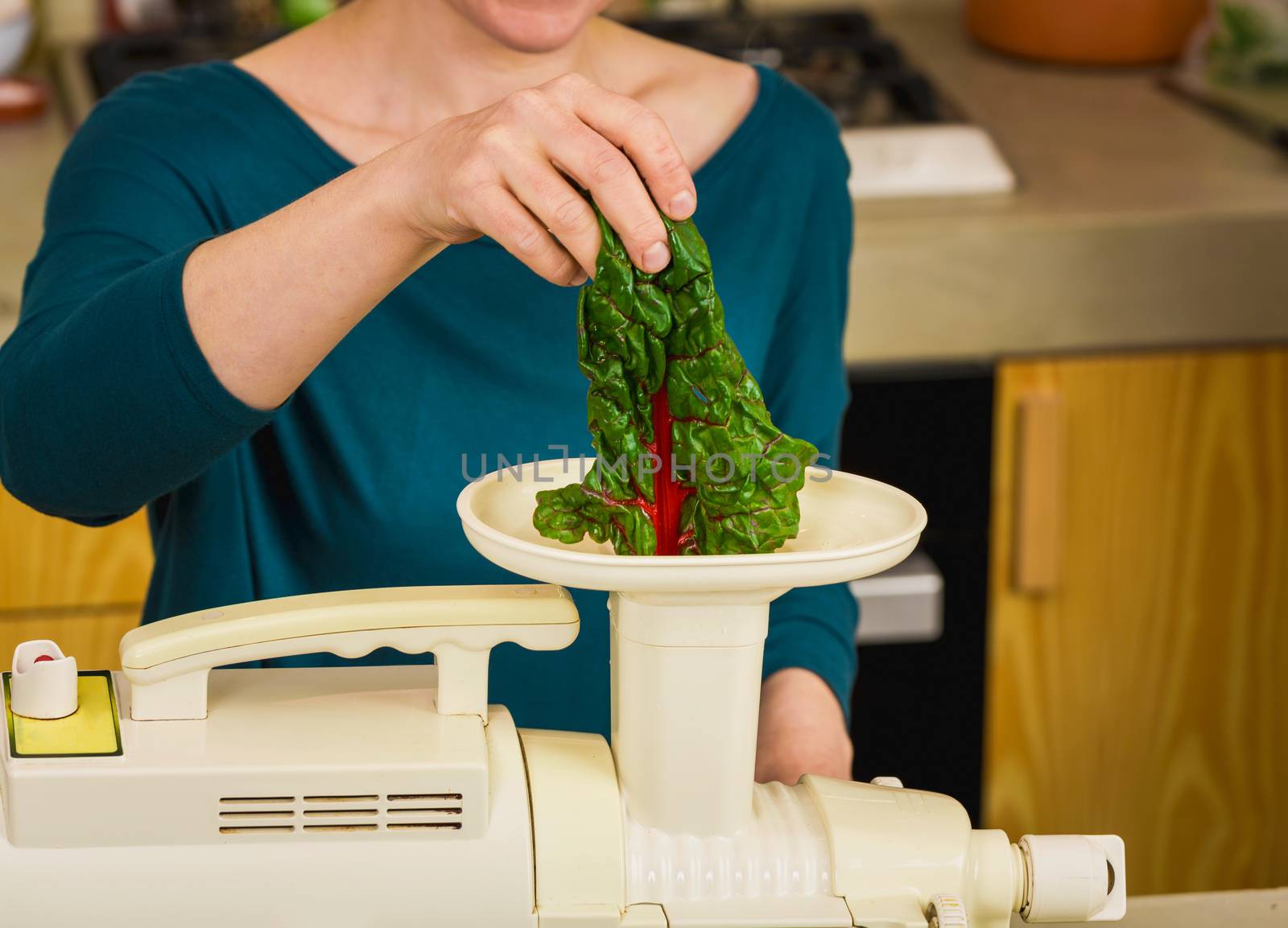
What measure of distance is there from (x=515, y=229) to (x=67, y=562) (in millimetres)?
1205

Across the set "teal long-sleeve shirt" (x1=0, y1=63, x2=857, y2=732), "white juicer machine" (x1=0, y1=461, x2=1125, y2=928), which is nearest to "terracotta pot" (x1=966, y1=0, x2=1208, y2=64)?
"teal long-sleeve shirt" (x1=0, y1=63, x2=857, y2=732)

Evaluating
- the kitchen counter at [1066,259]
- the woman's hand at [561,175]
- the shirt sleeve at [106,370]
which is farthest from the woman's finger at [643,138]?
the kitchen counter at [1066,259]

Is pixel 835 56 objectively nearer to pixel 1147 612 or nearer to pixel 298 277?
pixel 1147 612

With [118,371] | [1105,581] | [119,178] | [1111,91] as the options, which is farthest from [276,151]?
[1111,91]

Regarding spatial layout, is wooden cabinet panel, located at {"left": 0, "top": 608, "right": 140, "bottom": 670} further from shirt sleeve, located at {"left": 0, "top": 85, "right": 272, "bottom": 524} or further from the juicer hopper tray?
the juicer hopper tray

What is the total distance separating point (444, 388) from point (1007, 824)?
112 cm

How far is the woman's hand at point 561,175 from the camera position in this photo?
28.3 inches

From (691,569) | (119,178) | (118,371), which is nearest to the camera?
(691,569)

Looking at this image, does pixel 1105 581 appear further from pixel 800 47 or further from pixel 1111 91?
pixel 800 47

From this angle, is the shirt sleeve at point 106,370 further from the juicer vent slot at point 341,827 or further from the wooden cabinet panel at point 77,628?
the wooden cabinet panel at point 77,628

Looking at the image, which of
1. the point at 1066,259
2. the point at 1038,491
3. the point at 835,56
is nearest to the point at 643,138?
the point at 1066,259

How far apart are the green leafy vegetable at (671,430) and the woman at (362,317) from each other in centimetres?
6

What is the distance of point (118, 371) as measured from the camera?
2.80 ft

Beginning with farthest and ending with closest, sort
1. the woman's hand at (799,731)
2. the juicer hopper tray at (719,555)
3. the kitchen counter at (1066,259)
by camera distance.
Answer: the kitchen counter at (1066,259) < the woman's hand at (799,731) < the juicer hopper tray at (719,555)
